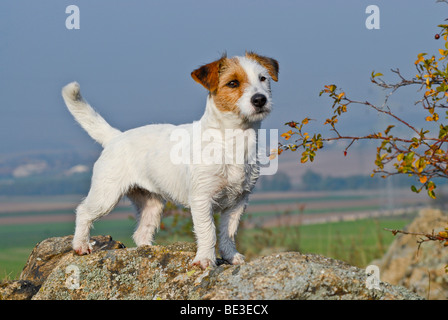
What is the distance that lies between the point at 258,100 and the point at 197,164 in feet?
3.49

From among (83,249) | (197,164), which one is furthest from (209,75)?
(83,249)

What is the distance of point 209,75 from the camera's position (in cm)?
630

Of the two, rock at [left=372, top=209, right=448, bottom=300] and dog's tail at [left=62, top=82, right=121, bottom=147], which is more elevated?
dog's tail at [left=62, top=82, right=121, bottom=147]

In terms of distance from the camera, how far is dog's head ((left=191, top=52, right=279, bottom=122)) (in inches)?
234

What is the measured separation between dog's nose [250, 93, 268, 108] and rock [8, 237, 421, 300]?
A: 1621 mm

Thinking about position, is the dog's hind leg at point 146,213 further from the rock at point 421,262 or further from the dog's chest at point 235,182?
the rock at point 421,262

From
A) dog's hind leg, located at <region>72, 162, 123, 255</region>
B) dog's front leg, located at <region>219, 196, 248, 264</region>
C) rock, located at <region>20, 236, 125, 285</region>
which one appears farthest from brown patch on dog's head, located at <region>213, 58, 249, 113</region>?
rock, located at <region>20, 236, 125, 285</region>

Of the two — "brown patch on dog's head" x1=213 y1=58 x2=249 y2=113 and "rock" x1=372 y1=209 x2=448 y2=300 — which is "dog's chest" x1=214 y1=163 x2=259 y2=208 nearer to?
"brown patch on dog's head" x1=213 y1=58 x2=249 y2=113

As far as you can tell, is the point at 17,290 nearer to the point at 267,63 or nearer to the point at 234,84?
the point at 234,84

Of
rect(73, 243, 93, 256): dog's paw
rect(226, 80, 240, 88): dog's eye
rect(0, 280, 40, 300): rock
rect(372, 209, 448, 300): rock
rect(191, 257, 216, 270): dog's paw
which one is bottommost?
rect(372, 209, 448, 300): rock

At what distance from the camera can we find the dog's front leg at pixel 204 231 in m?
6.14
